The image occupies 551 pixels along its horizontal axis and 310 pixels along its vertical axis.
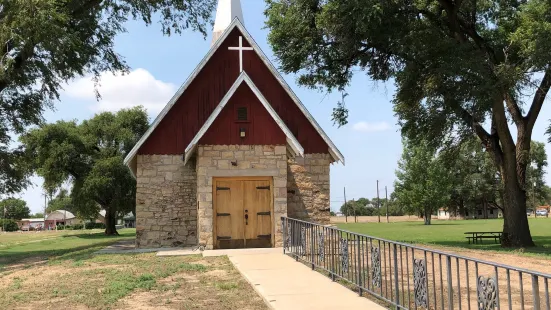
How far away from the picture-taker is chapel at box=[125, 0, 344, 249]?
51.5ft

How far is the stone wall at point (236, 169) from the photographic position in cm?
1534

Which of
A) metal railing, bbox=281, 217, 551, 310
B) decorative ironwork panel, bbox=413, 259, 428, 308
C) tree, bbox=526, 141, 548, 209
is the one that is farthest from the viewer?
tree, bbox=526, 141, 548, 209

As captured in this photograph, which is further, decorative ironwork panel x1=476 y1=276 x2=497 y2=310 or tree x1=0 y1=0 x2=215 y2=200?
tree x1=0 y1=0 x2=215 y2=200

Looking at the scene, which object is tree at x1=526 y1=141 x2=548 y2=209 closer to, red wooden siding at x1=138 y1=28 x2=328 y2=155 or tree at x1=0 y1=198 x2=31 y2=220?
red wooden siding at x1=138 y1=28 x2=328 y2=155

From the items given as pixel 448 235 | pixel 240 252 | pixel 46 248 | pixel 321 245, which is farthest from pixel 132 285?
pixel 448 235

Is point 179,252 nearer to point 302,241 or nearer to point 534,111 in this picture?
point 302,241

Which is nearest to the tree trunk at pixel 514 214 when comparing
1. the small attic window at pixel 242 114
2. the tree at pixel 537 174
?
the small attic window at pixel 242 114

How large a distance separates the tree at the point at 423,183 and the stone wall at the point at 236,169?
41840 millimetres

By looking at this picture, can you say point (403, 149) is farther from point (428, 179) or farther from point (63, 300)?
point (63, 300)

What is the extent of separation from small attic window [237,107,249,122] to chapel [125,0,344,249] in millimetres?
32

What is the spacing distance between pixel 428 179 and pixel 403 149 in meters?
4.65

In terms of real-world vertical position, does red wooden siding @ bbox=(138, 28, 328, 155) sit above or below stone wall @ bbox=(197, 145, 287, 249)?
above

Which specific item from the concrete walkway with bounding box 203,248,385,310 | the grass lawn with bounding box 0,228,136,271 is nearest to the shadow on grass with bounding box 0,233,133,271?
the grass lawn with bounding box 0,228,136,271

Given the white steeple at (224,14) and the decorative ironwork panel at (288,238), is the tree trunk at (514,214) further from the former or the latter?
the white steeple at (224,14)
